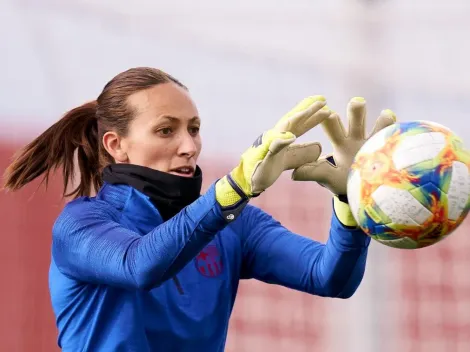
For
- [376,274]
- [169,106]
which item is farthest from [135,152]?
[376,274]

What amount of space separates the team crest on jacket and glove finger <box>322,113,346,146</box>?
18.3 inches

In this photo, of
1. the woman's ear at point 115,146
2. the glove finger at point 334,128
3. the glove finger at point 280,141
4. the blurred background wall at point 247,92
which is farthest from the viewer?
the blurred background wall at point 247,92

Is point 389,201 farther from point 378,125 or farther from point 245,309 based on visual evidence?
point 245,309

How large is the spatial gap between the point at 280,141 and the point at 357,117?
438 millimetres

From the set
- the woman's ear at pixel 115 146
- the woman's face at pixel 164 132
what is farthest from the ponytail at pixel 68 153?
the woman's face at pixel 164 132

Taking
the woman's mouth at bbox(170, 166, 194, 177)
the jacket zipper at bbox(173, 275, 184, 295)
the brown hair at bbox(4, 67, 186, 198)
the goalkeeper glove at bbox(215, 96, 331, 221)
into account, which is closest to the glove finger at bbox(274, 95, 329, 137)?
the goalkeeper glove at bbox(215, 96, 331, 221)

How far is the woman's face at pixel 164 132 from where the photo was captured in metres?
3.03

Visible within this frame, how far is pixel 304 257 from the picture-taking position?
3098mm

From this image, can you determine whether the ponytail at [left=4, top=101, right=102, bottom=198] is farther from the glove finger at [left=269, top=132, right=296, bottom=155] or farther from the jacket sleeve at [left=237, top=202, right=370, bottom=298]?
the glove finger at [left=269, top=132, right=296, bottom=155]

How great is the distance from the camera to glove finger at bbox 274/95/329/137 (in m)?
2.65

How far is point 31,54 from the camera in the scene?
6270 millimetres

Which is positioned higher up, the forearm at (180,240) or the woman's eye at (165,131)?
the woman's eye at (165,131)

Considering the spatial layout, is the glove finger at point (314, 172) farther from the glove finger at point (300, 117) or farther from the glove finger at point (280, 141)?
the glove finger at point (280, 141)

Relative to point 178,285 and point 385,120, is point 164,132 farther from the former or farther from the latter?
point 385,120
